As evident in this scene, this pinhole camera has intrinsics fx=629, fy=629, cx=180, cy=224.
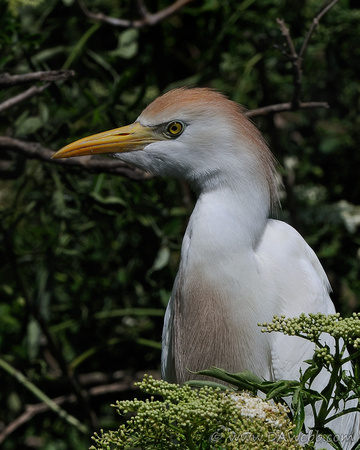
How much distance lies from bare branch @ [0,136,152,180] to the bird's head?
0.17 metres

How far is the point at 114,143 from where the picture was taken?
1895 millimetres

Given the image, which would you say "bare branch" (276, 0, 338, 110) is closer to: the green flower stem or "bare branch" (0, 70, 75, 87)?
"bare branch" (0, 70, 75, 87)

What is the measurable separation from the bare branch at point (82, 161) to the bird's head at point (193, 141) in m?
0.17

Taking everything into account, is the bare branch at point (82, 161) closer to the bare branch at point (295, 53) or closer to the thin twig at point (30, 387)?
the bare branch at point (295, 53)

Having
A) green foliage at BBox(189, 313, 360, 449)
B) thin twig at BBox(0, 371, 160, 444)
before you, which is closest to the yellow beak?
green foliage at BBox(189, 313, 360, 449)

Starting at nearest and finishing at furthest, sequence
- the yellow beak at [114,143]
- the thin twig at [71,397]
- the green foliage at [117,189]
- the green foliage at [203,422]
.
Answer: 1. the green foliage at [203,422]
2. the yellow beak at [114,143]
3. the green foliage at [117,189]
4. the thin twig at [71,397]

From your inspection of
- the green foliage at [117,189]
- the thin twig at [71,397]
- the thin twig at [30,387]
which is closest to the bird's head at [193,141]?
the green foliage at [117,189]

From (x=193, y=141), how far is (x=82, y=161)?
439mm

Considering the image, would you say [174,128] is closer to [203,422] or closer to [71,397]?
[203,422]

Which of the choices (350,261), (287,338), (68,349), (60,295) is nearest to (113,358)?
(68,349)

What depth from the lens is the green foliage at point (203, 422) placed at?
95cm

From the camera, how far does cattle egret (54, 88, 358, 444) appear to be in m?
1.78

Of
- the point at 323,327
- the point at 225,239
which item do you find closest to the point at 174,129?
the point at 225,239

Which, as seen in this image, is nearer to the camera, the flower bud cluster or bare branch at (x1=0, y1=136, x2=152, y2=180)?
the flower bud cluster
